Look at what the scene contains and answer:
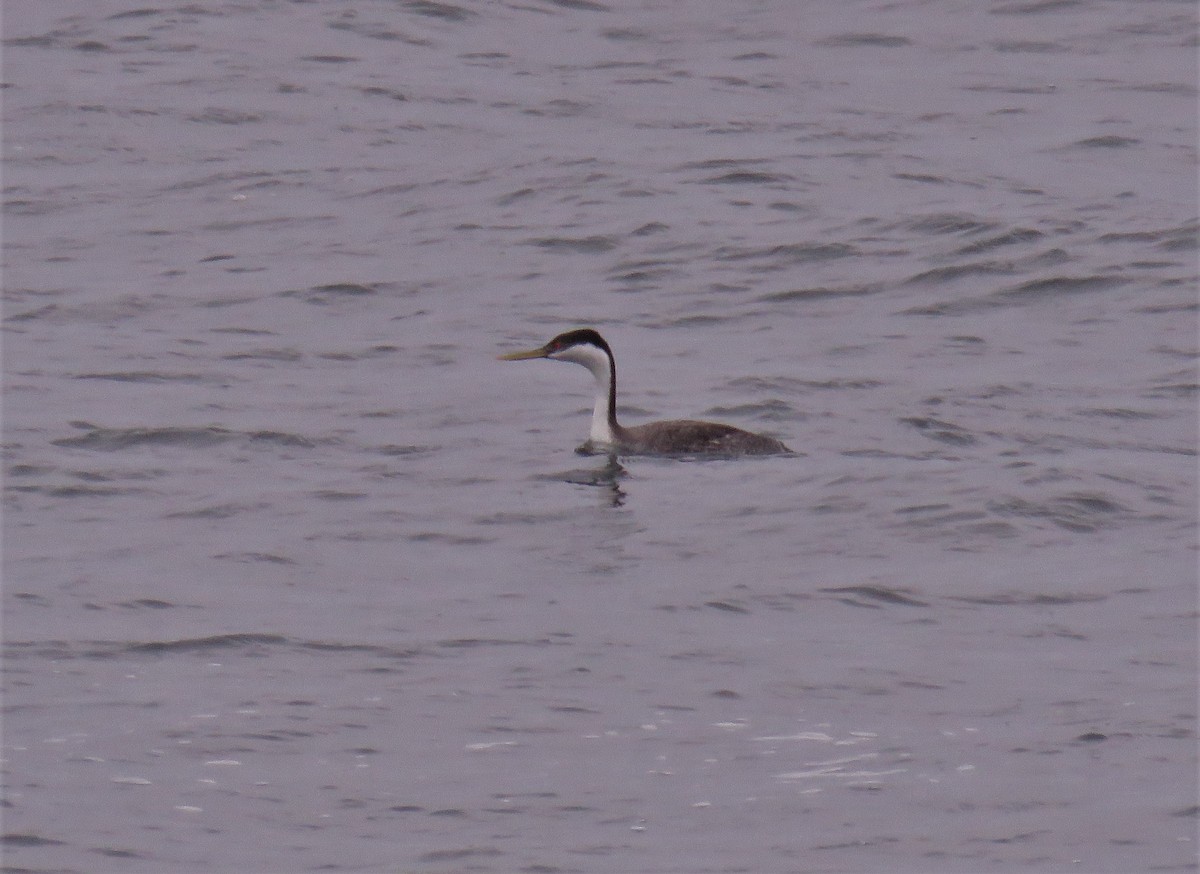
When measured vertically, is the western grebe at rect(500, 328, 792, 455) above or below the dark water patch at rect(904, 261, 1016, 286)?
below

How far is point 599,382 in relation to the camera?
17.1 metres

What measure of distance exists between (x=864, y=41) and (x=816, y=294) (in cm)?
1153

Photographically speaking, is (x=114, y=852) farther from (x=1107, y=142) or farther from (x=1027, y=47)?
(x=1027, y=47)

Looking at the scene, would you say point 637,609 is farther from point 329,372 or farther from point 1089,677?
point 329,372

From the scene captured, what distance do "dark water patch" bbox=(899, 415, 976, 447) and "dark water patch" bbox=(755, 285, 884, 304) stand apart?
14.8ft

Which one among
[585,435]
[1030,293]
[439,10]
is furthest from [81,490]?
[439,10]

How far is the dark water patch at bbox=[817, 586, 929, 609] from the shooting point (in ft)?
40.8

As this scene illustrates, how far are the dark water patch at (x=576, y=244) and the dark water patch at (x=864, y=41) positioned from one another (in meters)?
9.33

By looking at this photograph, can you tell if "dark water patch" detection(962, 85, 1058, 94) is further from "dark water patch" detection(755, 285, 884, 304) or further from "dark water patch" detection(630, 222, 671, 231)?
"dark water patch" detection(755, 285, 884, 304)

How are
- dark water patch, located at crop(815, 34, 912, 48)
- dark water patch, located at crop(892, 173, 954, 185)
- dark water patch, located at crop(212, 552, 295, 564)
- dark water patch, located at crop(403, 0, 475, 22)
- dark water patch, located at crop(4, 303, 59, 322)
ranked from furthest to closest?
dark water patch, located at crop(403, 0, 475, 22), dark water patch, located at crop(815, 34, 912, 48), dark water patch, located at crop(892, 173, 954, 185), dark water patch, located at crop(4, 303, 59, 322), dark water patch, located at crop(212, 552, 295, 564)

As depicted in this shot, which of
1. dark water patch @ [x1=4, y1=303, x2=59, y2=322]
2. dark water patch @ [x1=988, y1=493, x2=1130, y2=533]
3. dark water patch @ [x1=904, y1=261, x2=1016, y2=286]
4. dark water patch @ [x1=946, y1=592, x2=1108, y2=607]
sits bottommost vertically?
dark water patch @ [x1=946, y1=592, x2=1108, y2=607]

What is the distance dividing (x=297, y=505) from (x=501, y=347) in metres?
5.22

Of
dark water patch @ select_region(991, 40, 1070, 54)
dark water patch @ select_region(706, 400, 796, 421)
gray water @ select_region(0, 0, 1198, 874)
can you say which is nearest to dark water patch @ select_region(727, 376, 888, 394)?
gray water @ select_region(0, 0, 1198, 874)

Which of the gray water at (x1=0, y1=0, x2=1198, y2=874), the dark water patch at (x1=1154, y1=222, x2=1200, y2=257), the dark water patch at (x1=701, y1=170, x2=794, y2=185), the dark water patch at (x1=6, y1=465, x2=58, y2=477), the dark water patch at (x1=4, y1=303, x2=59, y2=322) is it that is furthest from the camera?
the dark water patch at (x1=701, y1=170, x2=794, y2=185)
